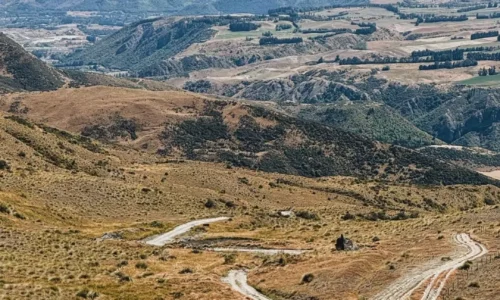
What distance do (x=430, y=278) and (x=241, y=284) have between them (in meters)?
15.7

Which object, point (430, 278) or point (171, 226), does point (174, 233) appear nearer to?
point (171, 226)

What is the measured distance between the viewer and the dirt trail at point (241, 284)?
195 ft

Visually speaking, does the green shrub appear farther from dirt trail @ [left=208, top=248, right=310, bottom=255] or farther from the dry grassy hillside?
dirt trail @ [left=208, top=248, right=310, bottom=255]

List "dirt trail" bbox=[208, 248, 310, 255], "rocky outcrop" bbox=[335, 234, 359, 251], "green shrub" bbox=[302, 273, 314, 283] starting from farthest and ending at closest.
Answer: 1. "dirt trail" bbox=[208, 248, 310, 255]
2. "rocky outcrop" bbox=[335, 234, 359, 251]
3. "green shrub" bbox=[302, 273, 314, 283]

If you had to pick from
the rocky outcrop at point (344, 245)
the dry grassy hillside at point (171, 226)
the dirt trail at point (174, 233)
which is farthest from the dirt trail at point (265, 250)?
the dirt trail at point (174, 233)

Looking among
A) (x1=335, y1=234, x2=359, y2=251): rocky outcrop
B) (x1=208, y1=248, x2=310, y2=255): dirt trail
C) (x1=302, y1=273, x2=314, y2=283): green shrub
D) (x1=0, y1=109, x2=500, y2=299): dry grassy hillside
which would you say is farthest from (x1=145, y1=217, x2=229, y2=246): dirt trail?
(x1=302, y1=273, x2=314, y2=283): green shrub

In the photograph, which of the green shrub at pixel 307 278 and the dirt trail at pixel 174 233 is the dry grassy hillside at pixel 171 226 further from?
the dirt trail at pixel 174 233

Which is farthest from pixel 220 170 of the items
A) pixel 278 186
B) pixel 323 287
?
pixel 323 287

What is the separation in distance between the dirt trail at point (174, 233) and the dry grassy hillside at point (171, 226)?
2004 millimetres

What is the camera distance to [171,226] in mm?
109188

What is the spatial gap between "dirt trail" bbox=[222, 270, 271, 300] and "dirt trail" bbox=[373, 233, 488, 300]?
32.2ft

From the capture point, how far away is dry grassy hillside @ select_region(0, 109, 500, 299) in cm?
6044

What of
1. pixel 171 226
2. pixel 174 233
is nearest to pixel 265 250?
pixel 174 233

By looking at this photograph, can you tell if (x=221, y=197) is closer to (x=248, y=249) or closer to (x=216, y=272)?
(x=248, y=249)
